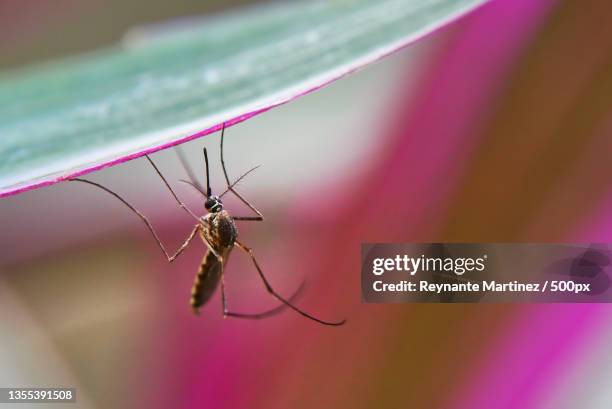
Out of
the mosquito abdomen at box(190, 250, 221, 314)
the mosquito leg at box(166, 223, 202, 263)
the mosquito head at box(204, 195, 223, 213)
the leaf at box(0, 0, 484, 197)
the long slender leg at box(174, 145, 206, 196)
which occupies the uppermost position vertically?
the long slender leg at box(174, 145, 206, 196)

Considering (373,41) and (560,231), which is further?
(560,231)

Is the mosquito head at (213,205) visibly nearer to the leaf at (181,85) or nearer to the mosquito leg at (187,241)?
the mosquito leg at (187,241)

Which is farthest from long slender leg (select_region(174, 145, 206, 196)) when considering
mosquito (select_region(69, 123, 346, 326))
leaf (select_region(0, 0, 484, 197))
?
leaf (select_region(0, 0, 484, 197))

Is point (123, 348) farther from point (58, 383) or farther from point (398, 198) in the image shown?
point (398, 198)

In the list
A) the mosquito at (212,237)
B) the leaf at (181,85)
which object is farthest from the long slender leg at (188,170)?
the leaf at (181,85)

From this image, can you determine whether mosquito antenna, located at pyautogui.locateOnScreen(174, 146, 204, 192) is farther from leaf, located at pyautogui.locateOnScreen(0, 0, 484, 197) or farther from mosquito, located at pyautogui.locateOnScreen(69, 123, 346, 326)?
leaf, located at pyautogui.locateOnScreen(0, 0, 484, 197)

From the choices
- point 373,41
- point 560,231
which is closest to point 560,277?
point 560,231
